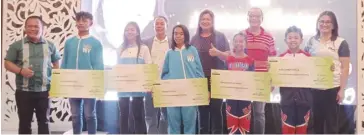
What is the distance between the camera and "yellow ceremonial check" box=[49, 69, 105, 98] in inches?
81.0

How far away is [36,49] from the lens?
2.06 meters

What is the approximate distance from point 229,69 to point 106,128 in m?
0.77

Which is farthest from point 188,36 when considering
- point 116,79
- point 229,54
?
point 116,79

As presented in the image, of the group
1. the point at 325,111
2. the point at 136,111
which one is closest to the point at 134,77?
the point at 136,111

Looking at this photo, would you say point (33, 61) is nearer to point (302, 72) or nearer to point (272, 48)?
point (272, 48)

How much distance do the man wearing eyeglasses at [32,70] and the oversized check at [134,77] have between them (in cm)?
35

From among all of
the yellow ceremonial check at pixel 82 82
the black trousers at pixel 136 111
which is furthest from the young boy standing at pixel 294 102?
the yellow ceremonial check at pixel 82 82

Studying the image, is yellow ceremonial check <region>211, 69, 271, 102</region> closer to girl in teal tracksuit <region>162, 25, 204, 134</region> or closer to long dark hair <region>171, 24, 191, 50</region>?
girl in teal tracksuit <region>162, 25, 204, 134</region>

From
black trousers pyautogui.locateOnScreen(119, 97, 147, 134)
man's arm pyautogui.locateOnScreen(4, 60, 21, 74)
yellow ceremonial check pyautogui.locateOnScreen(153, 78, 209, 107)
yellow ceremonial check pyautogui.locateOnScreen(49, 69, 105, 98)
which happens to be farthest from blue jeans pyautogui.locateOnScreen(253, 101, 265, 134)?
man's arm pyautogui.locateOnScreen(4, 60, 21, 74)

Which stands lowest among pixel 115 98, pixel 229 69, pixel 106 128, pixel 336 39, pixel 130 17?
pixel 106 128

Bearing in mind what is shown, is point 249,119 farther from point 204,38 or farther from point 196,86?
point 204,38

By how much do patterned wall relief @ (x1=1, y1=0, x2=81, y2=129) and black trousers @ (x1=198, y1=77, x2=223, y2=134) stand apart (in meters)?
0.76

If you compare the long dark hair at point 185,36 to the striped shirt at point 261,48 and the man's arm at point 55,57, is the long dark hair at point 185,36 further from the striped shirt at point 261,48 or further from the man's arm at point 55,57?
the man's arm at point 55,57

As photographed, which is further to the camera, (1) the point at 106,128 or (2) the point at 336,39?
(1) the point at 106,128
